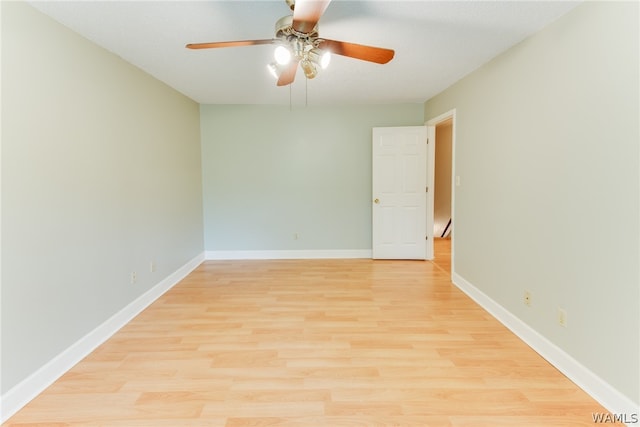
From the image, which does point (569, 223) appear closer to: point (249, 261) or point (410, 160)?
point (410, 160)

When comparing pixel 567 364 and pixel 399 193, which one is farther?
pixel 399 193

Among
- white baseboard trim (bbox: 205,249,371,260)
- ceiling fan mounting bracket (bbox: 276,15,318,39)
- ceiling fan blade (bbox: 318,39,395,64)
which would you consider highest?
ceiling fan mounting bracket (bbox: 276,15,318,39)

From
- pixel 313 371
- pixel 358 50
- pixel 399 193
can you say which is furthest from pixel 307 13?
pixel 399 193

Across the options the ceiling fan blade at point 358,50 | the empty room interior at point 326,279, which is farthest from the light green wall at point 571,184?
the ceiling fan blade at point 358,50

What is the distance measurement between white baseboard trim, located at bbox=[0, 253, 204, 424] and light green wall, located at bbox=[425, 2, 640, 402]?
3.19 m

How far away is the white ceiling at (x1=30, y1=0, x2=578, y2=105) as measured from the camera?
1.98 meters

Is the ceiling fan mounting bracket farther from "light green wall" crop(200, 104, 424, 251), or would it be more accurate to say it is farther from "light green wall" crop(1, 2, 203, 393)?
"light green wall" crop(200, 104, 424, 251)

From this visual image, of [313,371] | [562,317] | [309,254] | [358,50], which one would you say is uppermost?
[358,50]

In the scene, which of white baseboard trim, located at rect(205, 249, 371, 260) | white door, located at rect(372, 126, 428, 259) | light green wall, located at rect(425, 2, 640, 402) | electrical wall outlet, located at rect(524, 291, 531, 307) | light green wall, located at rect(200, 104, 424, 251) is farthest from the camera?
white baseboard trim, located at rect(205, 249, 371, 260)

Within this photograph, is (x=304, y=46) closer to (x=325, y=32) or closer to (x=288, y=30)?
(x=288, y=30)

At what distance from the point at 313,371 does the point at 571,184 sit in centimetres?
199

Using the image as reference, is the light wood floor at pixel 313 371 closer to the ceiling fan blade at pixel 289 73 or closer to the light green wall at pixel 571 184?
the light green wall at pixel 571 184

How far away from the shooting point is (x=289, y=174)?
4.89m

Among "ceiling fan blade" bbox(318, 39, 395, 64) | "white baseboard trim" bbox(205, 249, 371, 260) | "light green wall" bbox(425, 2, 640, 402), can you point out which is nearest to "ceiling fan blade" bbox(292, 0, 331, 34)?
"ceiling fan blade" bbox(318, 39, 395, 64)
